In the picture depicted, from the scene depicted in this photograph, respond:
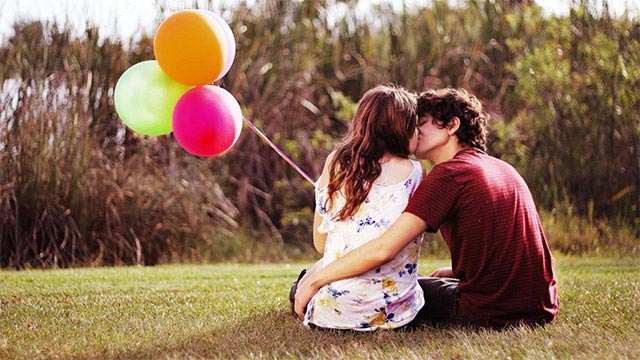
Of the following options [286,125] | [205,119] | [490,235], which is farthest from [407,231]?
[286,125]

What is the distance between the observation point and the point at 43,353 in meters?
3.07

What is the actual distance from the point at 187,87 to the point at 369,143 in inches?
55.4

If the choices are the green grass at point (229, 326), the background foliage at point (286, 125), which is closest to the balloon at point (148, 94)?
the green grass at point (229, 326)

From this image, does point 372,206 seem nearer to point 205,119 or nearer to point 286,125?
point 205,119

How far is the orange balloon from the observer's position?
4.06m

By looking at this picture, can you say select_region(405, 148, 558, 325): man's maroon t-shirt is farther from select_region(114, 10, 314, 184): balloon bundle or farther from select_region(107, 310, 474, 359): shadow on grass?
select_region(114, 10, 314, 184): balloon bundle

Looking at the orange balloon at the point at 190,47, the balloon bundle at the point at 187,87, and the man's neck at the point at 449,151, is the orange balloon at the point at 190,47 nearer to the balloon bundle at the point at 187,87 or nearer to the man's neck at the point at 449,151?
the balloon bundle at the point at 187,87

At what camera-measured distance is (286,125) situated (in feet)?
A: 29.6

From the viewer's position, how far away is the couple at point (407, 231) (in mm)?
3234

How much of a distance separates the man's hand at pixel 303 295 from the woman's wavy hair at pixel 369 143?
1.10 feet

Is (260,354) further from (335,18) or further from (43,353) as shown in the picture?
(335,18)

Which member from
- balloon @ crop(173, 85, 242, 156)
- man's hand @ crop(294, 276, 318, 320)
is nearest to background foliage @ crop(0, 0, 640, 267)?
balloon @ crop(173, 85, 242, 156)

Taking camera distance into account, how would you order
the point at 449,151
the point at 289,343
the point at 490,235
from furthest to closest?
1. the point at 449,151
2. the point at 490,235
3. the point at 289,343

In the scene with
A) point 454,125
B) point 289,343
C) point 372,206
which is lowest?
point 289,343
